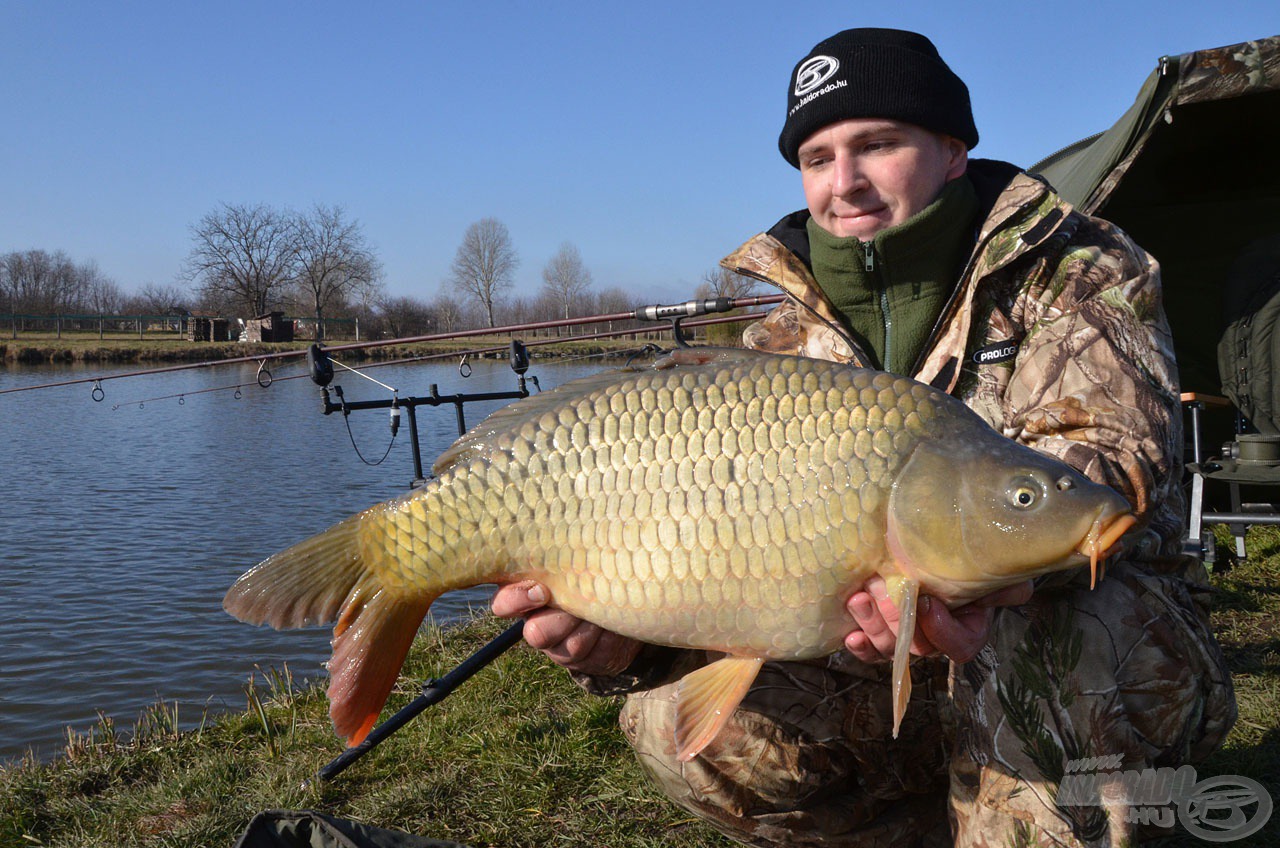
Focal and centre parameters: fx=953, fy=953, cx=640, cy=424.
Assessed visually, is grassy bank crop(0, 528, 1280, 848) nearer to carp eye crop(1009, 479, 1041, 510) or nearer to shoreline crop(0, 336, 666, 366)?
carp eye crop(1009, 479, 1041, 510)

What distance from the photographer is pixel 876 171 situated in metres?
2.00

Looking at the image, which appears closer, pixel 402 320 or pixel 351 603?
pixel 351 603

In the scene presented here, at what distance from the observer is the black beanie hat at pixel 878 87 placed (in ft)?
6.42

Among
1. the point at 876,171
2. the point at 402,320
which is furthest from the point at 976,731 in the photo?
the point at 402,320

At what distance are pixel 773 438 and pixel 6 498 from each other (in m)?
9.36

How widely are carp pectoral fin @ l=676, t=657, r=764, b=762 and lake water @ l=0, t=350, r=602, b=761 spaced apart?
130 inches

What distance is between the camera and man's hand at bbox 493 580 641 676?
1.51 meters

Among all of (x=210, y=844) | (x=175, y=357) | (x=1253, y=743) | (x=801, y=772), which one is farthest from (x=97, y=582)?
(x=175, y=357)

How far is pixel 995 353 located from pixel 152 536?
23.5 feet

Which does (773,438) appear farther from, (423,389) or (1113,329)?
(423,389)

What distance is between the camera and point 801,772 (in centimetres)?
182

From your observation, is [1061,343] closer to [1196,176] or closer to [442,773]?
[442,773]

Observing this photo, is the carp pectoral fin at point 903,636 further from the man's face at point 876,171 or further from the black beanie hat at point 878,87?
the black beanie hat at point 878,87

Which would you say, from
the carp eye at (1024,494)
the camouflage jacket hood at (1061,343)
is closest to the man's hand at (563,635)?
the carp eye at (1024,494)
